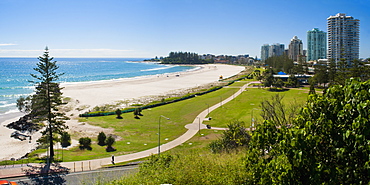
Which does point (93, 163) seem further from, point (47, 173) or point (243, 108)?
point (243, 108)

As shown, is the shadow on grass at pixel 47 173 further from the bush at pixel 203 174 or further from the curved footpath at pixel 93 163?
the bush at pixel 203 174

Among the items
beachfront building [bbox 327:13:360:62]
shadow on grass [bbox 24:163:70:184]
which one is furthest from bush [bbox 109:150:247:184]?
beachfront building [bbox 327:13:360:62]

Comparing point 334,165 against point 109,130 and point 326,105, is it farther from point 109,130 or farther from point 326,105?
point 109,130

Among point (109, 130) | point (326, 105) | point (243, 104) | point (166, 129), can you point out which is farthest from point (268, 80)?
point (326, 105)

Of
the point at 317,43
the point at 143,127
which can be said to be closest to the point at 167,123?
the point at 143,127

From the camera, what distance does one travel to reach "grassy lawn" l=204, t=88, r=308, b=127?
41.7 m

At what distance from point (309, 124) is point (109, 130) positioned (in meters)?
33.2

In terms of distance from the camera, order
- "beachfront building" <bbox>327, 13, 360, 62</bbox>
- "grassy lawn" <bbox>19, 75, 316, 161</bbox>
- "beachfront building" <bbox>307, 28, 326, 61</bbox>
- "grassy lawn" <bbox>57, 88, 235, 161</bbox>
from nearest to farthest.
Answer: "grassy lawn" <bbox>57, 88, 235, 161</bbox>, "grassy lawn" <bbox>19, 75, 316, 161</bbox>, "beachfront building" <bbox>327, 13, 360, 62</bbox>, "beachfront building" <bbox>307, 28, 326, 61</bbox>

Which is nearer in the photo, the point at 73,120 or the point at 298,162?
the point at 298,162

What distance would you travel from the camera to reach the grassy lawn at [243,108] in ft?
137

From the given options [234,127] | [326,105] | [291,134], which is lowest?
[234,127]

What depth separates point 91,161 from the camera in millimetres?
26281

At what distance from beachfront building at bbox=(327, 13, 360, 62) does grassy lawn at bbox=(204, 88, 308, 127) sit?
58.8 meters

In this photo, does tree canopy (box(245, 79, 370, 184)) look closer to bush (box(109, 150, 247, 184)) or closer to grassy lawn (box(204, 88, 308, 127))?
bush (box(109, 150, 247, 184))
